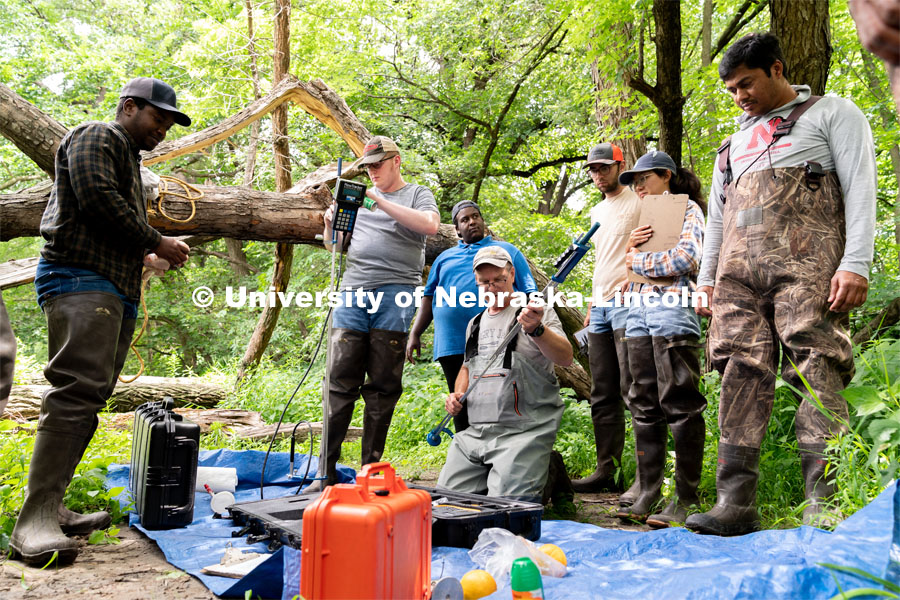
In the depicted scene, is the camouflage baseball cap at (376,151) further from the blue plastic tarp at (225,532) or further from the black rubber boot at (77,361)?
the blue plastic tarp at (225,532)

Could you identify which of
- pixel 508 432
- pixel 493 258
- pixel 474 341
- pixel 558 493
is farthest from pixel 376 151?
pixel 558 493

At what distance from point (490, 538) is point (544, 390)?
42.7 inches

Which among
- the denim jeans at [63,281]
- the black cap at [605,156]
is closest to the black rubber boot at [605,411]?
the black cap at [605,156]

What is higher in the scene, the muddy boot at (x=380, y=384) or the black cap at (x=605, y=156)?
the black cap at (x=605, y=156)

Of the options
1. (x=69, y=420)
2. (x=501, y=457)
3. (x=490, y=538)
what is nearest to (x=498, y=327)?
(x=501, y=457)

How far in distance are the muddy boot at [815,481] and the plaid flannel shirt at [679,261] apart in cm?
108

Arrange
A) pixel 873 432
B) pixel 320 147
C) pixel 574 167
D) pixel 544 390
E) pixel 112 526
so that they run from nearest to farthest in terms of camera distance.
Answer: pixel 873 432 < pixel 112 526 < pixel 544 390 < pixel 320 147 < pixel 574 167

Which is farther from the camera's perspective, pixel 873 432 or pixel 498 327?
pixel 498 327

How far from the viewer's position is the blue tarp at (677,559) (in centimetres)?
161

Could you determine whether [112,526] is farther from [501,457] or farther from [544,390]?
[544,390]

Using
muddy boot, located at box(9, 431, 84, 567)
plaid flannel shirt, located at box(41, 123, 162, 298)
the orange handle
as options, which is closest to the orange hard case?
the orange handle

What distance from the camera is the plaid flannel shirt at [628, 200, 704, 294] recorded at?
132 inches

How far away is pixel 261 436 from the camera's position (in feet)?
20.4

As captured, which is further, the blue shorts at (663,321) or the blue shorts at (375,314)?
the blue shorts at (375,314)
